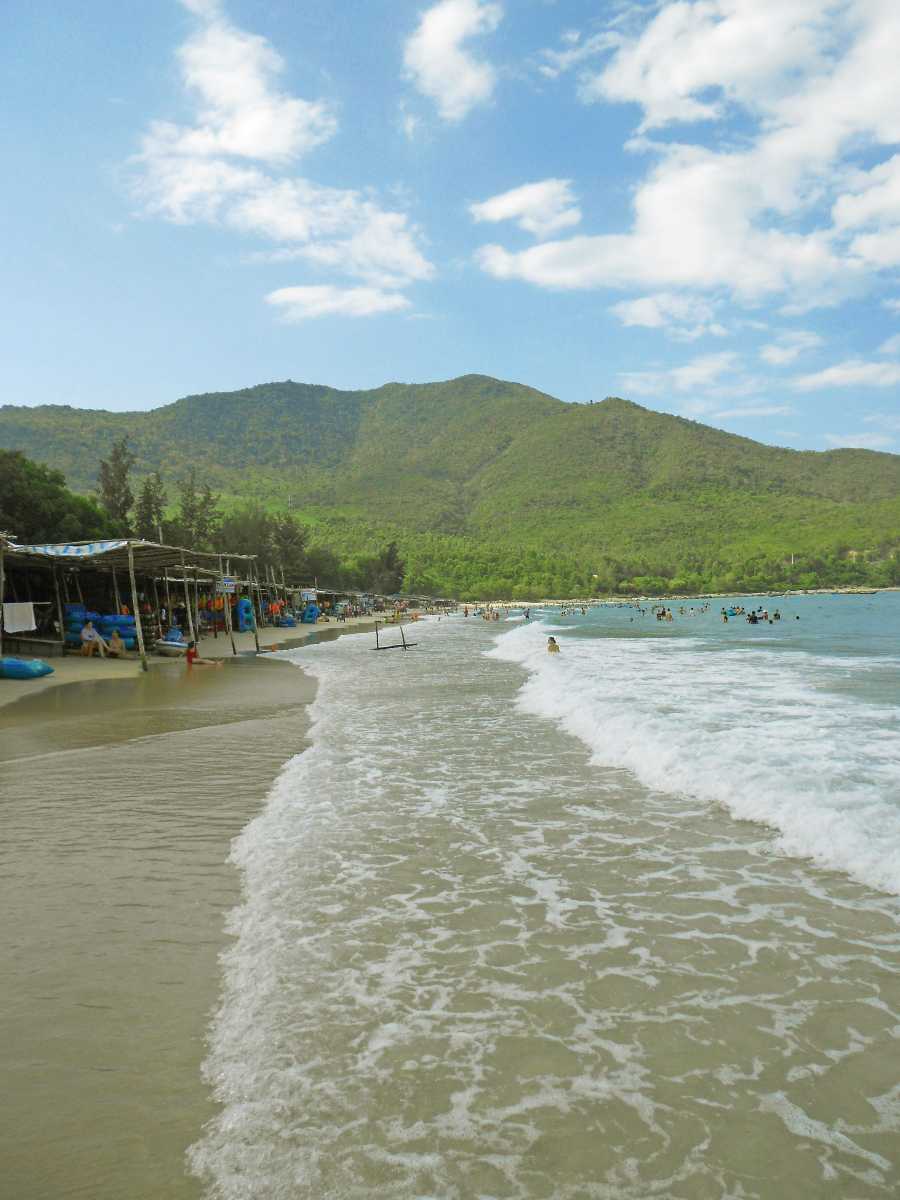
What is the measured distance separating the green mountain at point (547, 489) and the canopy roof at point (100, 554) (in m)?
90.6

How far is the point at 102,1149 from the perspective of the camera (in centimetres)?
256

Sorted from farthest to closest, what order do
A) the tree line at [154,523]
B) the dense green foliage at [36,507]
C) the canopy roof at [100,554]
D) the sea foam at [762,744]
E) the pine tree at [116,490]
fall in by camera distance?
the pine tree at [116,490]
the tree line at [154,523]
the dense green foliage at [36,507]
the canopy roof at [100,554]
the sea foam at [762,744]

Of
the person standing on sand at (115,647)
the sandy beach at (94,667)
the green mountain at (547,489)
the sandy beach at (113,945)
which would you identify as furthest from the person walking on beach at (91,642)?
the green mountain at (547,489)

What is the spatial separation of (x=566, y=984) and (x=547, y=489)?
15476 cm

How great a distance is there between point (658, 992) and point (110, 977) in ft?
9.06

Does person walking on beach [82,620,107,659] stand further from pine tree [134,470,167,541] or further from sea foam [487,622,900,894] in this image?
pine tree [134,470,167,541]

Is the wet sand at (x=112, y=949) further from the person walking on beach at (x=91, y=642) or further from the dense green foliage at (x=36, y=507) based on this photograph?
the dense green foliage at (x=36, y=507)

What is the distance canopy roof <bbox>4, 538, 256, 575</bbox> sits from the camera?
20.7 m

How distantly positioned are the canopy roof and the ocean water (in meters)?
14.9

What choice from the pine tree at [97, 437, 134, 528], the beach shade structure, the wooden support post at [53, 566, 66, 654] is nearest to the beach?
the beach shade structure

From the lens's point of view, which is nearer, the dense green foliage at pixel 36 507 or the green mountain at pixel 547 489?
the dense green foliage at pixel 36 507

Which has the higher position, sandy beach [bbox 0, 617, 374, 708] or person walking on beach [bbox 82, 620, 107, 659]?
person walking on beach [bbox 82, 620, 107, 659]

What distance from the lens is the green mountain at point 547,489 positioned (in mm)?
127688

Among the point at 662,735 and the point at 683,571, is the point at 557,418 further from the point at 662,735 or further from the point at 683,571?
the point at 662,735
